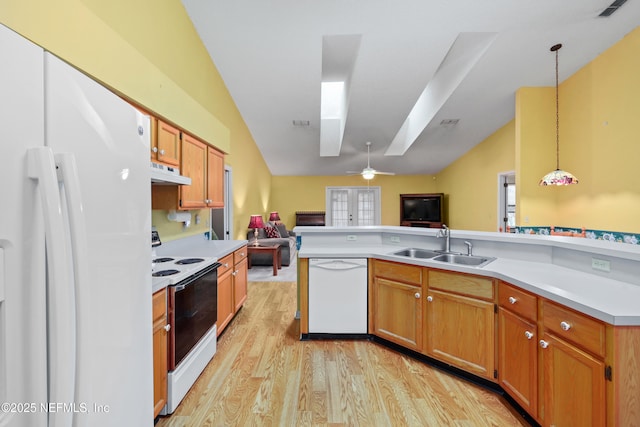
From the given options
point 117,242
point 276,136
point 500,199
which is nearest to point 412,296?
point 117,242

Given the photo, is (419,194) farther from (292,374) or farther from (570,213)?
(292,374)

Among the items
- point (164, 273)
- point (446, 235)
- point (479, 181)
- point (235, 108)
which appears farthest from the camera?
point (479, 181)

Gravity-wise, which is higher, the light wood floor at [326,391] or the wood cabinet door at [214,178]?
the wood cabinet door at [214,178]

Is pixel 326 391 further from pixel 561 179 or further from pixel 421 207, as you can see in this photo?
pixel 421 207

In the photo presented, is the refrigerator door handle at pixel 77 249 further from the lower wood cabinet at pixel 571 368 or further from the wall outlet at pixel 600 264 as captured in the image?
the wall outlet at pixel 600 264

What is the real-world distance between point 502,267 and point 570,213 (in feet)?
10.7

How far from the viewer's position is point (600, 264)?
1732 millimetres

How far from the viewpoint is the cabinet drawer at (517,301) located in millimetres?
1593

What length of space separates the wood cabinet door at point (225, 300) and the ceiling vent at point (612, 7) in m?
4.77

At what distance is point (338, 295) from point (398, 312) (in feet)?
1.83

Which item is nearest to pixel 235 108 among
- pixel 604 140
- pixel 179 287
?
pixel 179 287

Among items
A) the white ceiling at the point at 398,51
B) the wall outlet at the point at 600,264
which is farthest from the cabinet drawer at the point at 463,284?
the white ceiling at the point at 398,51

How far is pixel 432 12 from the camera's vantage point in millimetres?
2922

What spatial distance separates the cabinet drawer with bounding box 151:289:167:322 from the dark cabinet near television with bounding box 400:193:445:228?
25.7 feet
